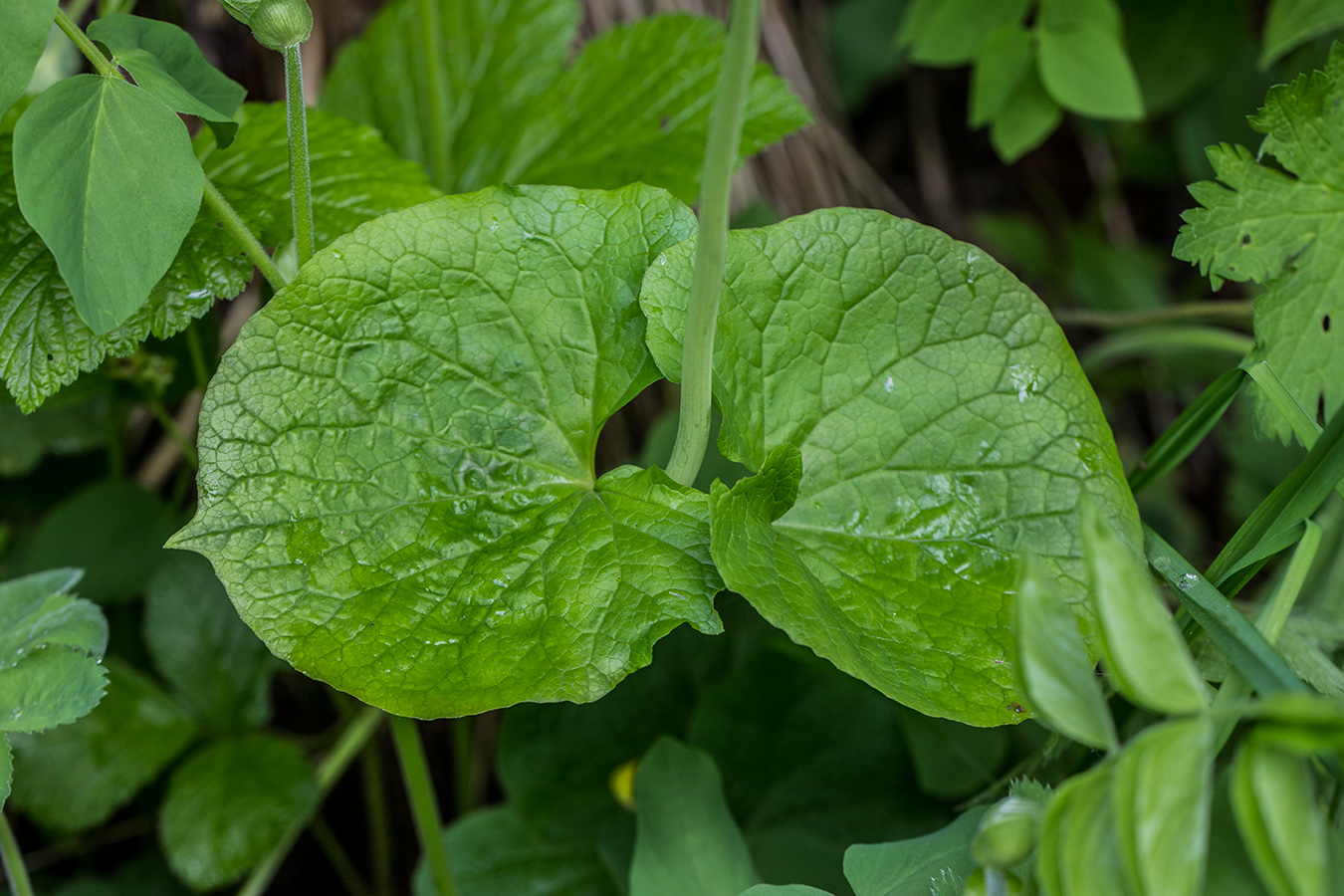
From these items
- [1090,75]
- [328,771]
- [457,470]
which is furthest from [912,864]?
[1090,75]

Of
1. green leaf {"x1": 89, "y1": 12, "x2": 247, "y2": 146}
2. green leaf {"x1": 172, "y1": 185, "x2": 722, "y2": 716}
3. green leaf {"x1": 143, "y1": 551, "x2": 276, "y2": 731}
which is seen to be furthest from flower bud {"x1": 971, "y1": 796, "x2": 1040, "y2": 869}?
green leaf {"x1": 143, "y1": 551, "x2": 276, "y2": 731}

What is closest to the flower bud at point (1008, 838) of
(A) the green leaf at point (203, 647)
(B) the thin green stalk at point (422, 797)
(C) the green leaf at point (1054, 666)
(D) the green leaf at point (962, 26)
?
(C) the green leaf at point (1054, 666)

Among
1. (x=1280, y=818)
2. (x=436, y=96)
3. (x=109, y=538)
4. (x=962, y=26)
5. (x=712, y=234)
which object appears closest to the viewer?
(x=1280, y=818)

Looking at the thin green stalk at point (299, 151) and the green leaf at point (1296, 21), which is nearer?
the thin green stalk at point (299, 151)

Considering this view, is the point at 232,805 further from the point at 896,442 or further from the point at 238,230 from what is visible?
the point at 896,442

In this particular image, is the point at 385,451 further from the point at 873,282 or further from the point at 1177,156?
the point at 1177,156

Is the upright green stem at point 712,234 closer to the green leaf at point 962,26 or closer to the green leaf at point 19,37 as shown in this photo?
the green leaf at point 19,37

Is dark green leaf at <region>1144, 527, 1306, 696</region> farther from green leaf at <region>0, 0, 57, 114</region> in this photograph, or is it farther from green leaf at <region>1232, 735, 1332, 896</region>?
green leaf at <region>0, 0, 57, 114</region>
